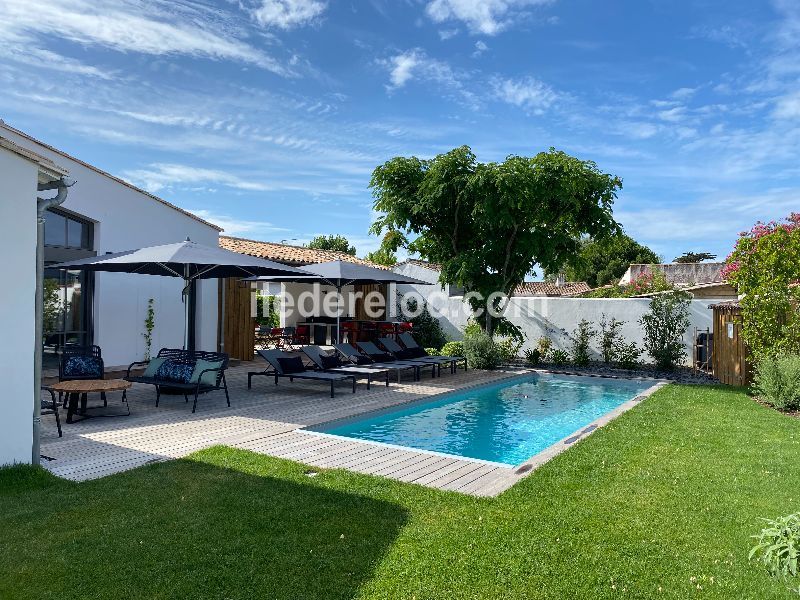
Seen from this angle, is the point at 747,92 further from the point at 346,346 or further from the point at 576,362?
the point at 346,346

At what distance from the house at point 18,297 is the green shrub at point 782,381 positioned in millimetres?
11727

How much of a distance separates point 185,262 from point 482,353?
9894mm

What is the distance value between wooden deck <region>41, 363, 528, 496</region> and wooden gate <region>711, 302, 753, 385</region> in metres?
7.96

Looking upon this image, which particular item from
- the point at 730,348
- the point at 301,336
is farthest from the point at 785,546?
the point at 301,336

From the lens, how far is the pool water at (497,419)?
29.2ft

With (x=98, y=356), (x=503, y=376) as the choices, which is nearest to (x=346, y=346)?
(x=503, y=376)

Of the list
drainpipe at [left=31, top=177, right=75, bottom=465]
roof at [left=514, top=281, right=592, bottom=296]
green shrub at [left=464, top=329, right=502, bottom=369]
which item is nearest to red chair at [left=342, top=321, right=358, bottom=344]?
green shrub at [left=464, top=329, right=502, bottom=369]

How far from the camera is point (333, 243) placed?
6725 centimetres

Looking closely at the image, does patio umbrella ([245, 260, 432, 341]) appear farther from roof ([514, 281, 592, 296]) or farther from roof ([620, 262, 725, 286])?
roof ([620, 262, 725, 286])

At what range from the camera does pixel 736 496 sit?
5.43m

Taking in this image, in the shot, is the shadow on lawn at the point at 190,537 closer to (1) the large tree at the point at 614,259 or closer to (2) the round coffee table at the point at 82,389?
(2) the round coffee table at the point at 82,389

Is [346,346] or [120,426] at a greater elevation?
[346,346]

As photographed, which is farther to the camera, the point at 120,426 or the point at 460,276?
the point at 460,276

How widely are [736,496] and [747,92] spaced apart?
13.8 meters
